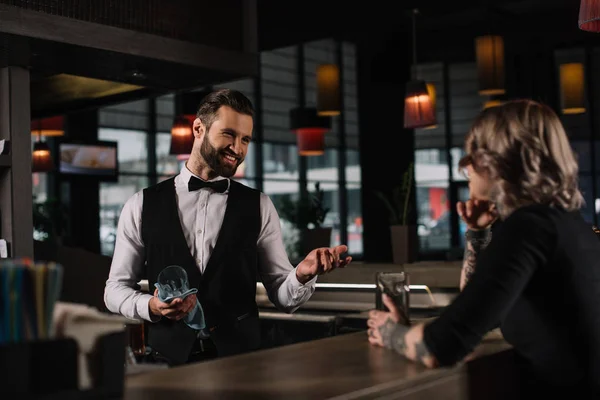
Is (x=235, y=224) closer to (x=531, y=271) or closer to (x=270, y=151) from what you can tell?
(x=531, y=271)

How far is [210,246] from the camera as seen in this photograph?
2479 millimetres

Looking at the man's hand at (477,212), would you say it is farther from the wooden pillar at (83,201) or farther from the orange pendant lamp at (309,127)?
the wooden pillar at (83,201)

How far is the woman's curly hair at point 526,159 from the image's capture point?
1.57m

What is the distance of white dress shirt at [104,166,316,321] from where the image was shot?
247cm

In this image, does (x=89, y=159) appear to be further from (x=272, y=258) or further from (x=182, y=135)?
(x=272, y=258)

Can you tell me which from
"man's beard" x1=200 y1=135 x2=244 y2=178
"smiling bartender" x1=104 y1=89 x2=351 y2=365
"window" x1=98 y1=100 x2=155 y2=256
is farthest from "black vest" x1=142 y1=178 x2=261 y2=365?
"window" x1=98 y1=100 x2=155 y2=256

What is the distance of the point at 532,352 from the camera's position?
1567mm

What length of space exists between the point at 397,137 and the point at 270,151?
18.3 ft

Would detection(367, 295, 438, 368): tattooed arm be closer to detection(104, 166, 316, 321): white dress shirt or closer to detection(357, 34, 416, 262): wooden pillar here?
detection(104, 166, 316, 321): white dress shirt

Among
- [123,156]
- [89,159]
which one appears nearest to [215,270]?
[89,159]

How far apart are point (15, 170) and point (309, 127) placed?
18.6 ft

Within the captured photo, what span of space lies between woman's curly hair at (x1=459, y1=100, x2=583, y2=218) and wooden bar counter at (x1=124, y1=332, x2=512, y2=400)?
375 mm

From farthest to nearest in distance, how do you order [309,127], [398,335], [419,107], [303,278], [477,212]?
1. [309,127]
2. [419,107]
3. [303,278]
4. [477,212]
5. [398,335]

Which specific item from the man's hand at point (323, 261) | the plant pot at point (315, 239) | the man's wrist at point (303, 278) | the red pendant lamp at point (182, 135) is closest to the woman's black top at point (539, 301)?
the man's hand at point (323, 261)
